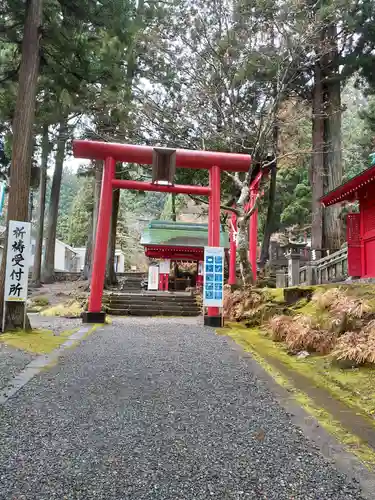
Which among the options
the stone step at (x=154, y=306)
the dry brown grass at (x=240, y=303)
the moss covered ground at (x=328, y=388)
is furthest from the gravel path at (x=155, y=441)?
the stone step at (x=154, y=306)

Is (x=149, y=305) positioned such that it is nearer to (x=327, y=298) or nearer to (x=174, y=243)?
(x=174, y=243)

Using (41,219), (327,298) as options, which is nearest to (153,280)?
(41,219)

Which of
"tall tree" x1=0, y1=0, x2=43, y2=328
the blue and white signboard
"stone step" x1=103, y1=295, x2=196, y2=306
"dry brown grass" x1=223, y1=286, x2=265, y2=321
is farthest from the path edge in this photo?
"stone step" x1=103, y1=295, x2=196, y2=306

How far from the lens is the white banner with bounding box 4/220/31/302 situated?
7688mm

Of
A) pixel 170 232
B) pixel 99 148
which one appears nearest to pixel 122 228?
pixel 170 232

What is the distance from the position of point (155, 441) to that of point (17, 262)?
19.7ft

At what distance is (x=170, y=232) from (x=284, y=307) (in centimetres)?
1166

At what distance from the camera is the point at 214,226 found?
1059 centimetres

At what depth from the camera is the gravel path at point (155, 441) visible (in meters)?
2.19

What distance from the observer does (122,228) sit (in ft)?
113

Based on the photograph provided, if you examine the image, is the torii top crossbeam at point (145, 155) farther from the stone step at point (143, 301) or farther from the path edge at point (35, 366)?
the stone step at point (143, 301)

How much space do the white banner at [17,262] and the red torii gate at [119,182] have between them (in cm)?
241

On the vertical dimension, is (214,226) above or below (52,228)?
below

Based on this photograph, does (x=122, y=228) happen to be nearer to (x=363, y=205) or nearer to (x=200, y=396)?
(x=363, y=205)
